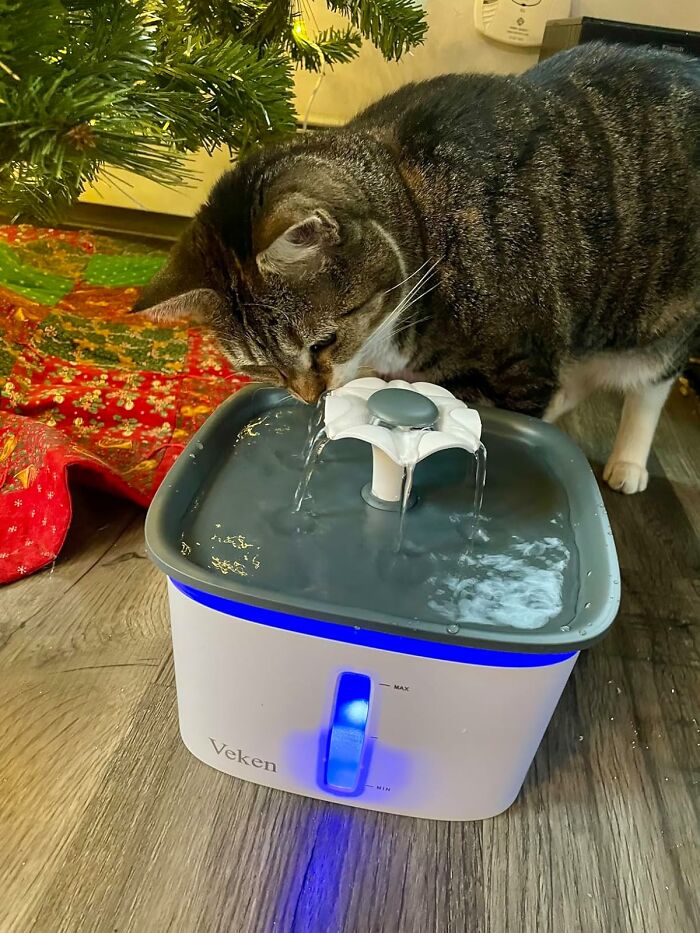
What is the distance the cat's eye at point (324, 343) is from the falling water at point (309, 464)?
13cm

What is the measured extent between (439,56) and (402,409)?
1378 mm

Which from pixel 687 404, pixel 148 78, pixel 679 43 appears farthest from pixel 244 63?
pixel 687 404

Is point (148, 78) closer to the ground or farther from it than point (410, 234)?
farther from it

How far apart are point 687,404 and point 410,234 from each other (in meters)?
0.90

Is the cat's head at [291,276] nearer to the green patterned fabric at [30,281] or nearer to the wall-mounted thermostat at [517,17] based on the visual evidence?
the green patterned fabric at [30,281]

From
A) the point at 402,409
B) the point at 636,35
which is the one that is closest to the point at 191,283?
the point at 402,409

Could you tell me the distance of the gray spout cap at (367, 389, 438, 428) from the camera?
0.65 metres

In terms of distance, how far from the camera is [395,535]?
68 centimetres

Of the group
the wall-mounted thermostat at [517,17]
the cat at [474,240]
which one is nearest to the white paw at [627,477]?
the cat at [474,240]

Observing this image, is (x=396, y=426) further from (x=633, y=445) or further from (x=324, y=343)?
(x=633, y=445)

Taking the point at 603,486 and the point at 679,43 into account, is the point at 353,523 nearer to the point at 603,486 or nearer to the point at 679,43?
the point at 603,486

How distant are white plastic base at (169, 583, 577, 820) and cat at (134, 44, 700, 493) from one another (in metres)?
0.34

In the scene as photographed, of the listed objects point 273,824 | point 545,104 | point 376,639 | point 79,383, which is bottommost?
point 273,824

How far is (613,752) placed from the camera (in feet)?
2.60
